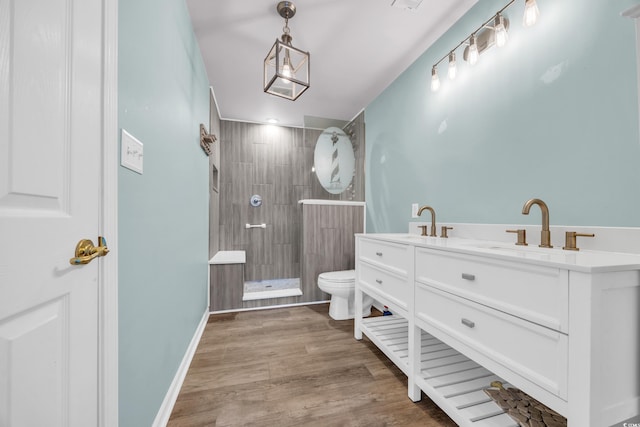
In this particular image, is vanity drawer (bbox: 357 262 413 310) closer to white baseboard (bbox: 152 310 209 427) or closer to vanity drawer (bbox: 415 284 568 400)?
vanity drawer (bbox: 415 284 568 400)

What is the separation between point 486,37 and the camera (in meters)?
1.47

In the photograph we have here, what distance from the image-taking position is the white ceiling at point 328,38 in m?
1.58

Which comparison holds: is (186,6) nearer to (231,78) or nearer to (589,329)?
(231,78)

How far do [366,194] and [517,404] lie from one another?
220 cm

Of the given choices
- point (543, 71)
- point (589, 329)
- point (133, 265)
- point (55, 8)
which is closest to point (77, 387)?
point (133, 265)

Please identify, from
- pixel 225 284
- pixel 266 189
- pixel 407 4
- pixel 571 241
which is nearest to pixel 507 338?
pixel 571 241

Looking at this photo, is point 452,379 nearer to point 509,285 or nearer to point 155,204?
point 509,285

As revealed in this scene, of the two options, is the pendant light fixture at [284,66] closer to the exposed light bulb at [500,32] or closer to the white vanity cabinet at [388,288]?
the exposed light bulb at [500,32]

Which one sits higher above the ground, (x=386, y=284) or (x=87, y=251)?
(x=87, y=251)

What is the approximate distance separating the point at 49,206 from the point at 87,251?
0.15 m

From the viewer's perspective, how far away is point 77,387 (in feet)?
1.96

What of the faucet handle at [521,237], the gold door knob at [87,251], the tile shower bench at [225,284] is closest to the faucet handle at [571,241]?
the faucet handle at [521,237]

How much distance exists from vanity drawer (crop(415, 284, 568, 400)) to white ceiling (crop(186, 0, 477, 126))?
6.00ft

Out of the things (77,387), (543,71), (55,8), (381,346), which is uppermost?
(543,71)
